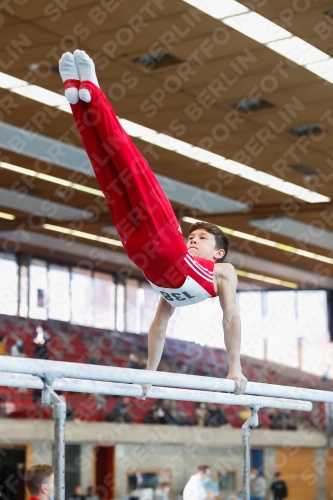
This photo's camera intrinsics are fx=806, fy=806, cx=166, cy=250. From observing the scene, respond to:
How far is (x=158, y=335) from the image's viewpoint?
13.8 feet

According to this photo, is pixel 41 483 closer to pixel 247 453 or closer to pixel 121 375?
pixel 247 453

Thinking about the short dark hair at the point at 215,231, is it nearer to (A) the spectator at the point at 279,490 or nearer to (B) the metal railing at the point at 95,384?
(B) the metal railing at the point at 95,384

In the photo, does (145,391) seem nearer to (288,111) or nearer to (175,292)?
(175,292)

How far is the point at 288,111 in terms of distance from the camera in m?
9.45

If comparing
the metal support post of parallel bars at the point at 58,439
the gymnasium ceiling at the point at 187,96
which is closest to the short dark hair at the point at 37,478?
the metal support post of parallel bars at the point at 58,439

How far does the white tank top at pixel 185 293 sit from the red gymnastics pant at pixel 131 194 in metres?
0.03

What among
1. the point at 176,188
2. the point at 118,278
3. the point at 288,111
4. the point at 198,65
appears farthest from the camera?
the point at 118,278

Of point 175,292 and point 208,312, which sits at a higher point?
point 208,312

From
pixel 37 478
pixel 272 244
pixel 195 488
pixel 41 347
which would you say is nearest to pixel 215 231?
pixel 37 478

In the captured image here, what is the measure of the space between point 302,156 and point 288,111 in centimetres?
185

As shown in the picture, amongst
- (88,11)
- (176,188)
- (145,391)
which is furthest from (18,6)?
(176,188)

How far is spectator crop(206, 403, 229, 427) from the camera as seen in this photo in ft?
57.7

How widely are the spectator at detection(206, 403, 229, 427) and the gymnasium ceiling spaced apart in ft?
16.5

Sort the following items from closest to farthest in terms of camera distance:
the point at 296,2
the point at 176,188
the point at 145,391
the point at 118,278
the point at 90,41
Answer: the point at 145,391, the point at 296,2, the point at 90,41, the point at 176,188, the point at 118,278
